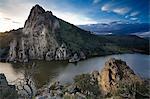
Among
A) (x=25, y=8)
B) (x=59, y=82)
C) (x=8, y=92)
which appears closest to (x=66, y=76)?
(x=59, y=82)

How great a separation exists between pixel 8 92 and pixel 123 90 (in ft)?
7.40

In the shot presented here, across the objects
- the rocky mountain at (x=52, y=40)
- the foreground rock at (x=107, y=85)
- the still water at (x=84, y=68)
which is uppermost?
the rocky mountain at (x=52, y=40)

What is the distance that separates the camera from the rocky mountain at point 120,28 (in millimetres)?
4434

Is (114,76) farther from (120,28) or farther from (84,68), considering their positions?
(120,28)

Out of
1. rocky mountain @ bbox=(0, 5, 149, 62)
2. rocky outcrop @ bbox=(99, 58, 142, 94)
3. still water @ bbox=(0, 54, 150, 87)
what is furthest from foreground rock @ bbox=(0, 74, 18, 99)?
rocky outcrop @ bbox=(99, 58, 142, 94)

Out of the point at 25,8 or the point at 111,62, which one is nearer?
the point at 25,8

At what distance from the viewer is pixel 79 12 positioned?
4555mm

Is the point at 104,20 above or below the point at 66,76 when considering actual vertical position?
above

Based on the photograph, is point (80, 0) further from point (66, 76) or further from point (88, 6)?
point (66, 76)

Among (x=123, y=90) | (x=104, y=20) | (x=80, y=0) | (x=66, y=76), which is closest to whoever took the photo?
(x=80, y=0)

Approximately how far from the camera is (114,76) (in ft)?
25.8

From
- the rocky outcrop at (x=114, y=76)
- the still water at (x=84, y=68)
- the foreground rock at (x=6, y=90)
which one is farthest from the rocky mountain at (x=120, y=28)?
the foreground rock at (x=6, y=90)

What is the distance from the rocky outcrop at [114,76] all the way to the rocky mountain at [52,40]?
32cm

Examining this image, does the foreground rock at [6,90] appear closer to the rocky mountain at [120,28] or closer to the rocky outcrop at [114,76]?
the rocky mountain at [120,28]
